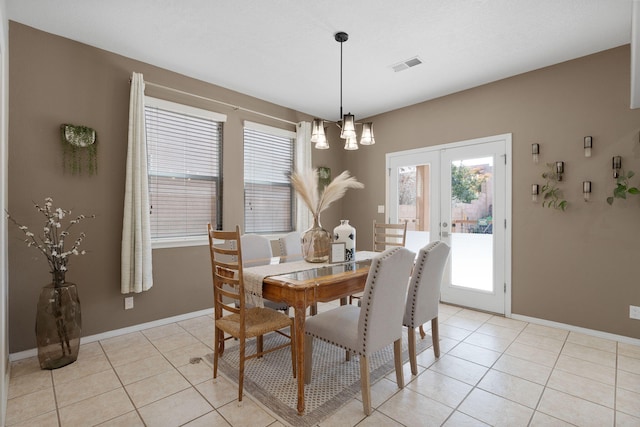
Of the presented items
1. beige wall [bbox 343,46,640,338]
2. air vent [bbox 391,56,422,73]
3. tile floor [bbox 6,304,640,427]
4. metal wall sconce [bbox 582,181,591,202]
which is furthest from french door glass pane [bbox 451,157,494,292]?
air vent [bbox 391,56,422,73]

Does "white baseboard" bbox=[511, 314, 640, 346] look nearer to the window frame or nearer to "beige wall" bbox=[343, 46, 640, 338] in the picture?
"beige wall" bbox=[343, 46, 640, 338]

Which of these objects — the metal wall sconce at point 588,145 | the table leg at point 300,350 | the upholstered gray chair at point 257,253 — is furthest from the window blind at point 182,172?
the metal wall sconce at point 588,145

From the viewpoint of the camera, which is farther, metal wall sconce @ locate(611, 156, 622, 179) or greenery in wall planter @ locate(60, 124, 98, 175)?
metal wall sconce @ locate(611, 156, 622, 179)

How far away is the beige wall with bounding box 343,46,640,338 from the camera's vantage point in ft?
9.61

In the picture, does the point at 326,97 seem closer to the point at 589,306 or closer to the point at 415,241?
the point at 415,241

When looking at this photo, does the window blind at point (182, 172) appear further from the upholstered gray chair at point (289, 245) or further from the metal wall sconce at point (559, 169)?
the metal wall sconce at point (559, 169)

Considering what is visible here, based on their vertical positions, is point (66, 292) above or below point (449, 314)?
above

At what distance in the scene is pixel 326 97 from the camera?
4.22m

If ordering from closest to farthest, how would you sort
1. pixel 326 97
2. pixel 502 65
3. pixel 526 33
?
pixel 526 33, pixel 502 65, pixel 326 97

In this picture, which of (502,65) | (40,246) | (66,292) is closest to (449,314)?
(502,65)

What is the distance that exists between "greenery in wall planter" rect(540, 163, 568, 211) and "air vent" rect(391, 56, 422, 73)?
1.78 m

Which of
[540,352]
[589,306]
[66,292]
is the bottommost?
[540,352]

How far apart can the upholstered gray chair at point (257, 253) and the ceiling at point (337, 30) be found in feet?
6.00

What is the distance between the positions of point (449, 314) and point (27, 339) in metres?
4.21
